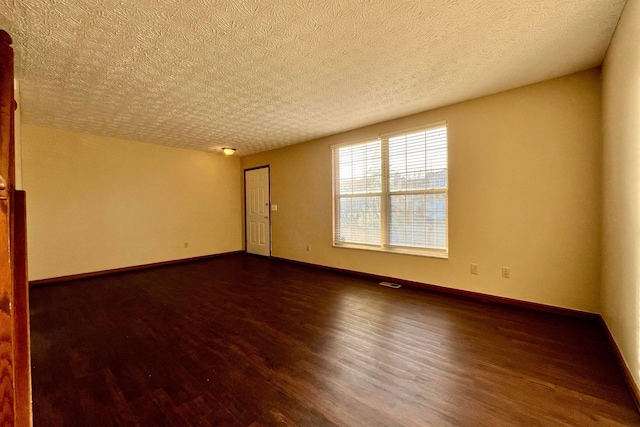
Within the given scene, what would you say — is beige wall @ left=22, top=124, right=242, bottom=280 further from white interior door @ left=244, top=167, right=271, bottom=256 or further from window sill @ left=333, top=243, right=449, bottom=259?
window sill @ left=333, top=243, right=449, bottom=259

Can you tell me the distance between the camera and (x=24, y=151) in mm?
3852

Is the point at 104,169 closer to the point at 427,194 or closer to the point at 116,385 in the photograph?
the point at 116,385

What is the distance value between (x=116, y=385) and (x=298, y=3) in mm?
2679

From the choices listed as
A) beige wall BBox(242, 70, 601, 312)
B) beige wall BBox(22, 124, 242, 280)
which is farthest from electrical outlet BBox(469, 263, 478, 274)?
beige wall BBox(22, 124, 242, 280)

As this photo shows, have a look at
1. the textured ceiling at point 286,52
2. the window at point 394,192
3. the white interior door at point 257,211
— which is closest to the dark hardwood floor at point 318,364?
the window at point 394,192

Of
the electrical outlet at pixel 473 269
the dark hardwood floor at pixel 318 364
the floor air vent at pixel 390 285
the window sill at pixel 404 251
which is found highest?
the window sill at pixel 404 251

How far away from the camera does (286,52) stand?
2117mm

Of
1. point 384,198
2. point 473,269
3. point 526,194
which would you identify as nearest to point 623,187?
point 526,194

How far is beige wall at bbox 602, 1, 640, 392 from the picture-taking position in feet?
5.22

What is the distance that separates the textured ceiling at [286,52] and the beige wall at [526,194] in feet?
0.82

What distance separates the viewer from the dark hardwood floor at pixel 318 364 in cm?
149

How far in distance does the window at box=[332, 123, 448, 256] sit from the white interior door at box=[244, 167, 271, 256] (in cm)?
192

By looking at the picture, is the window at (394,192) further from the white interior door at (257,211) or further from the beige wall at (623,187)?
the white interior door at (257,211)

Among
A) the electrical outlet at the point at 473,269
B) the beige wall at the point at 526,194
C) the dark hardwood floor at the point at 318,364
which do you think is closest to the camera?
the dark hardwood floor at the point at 318,364
